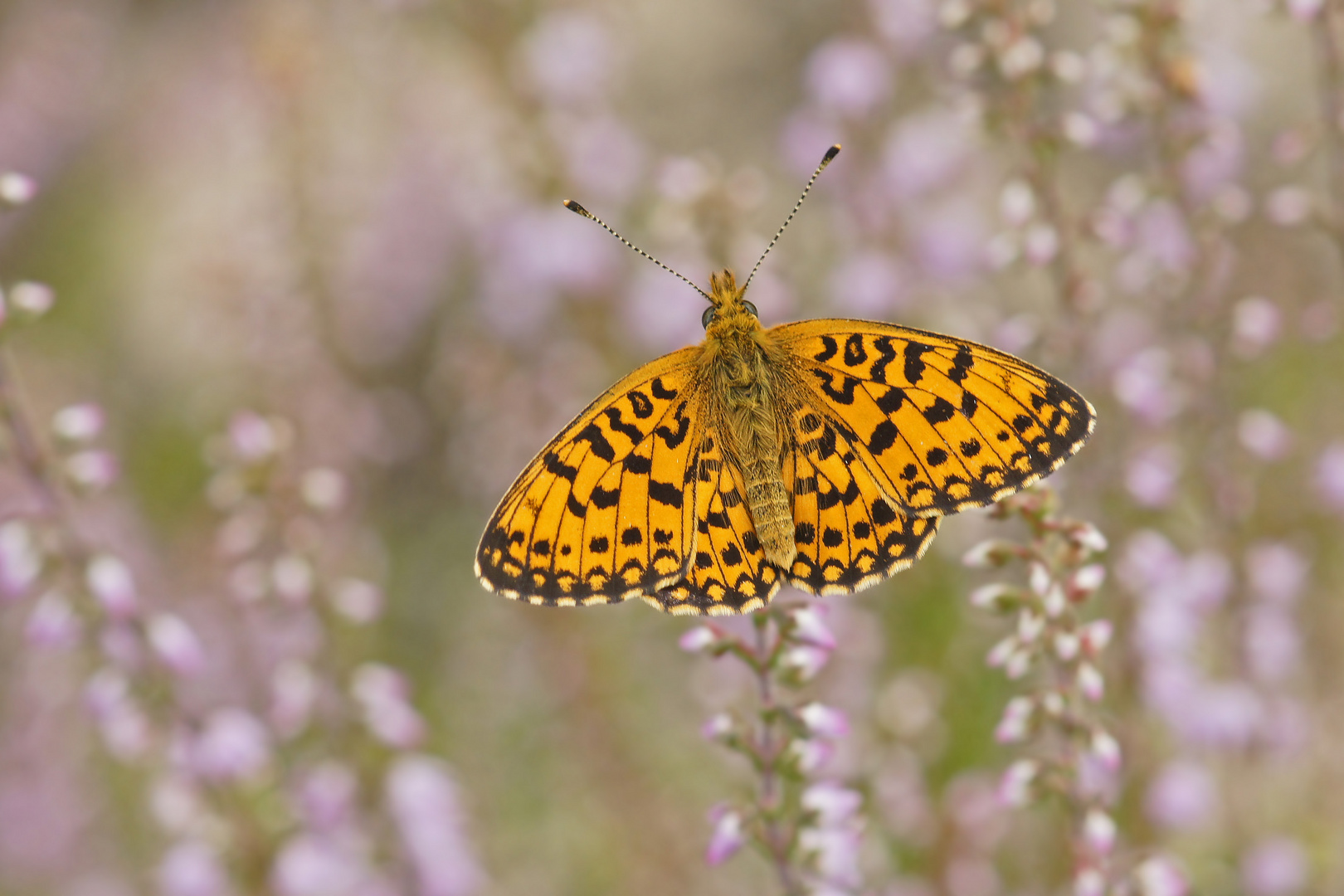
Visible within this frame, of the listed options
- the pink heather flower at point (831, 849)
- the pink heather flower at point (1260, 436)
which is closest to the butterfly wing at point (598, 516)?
the pink heather flower at point (831, 849)

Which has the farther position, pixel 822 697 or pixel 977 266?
pixel 977 266

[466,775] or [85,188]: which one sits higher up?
[85,188]

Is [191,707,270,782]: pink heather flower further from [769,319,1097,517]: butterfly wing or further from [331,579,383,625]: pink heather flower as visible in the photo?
[769,319,1097,517]: butterfly wing

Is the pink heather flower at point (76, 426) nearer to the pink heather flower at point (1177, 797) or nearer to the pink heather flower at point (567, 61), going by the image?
the pink heather flower at point (567, 61)

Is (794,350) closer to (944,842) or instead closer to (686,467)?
(686,467)

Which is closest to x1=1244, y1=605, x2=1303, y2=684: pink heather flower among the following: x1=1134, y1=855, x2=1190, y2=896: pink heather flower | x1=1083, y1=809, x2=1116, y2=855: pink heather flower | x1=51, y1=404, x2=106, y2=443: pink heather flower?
x1=1134, y1=855, x2=1190, y2=896: pink heather flower

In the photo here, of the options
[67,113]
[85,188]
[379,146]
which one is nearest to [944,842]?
[379,146]
